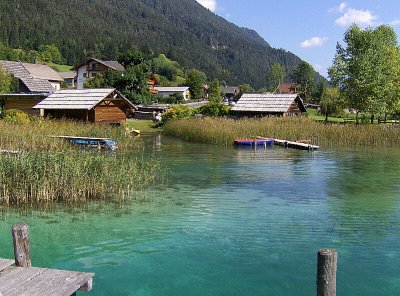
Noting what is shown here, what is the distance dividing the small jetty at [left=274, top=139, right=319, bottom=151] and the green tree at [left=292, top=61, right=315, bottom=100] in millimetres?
63938

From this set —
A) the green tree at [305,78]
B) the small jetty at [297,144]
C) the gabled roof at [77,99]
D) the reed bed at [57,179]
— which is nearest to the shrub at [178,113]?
the gabled roof at [77,99]

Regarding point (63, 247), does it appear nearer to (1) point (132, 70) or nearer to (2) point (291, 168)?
(2) point (291, 168)

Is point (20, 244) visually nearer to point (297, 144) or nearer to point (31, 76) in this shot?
point (297, 144)

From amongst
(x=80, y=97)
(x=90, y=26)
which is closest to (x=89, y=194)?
(x=80, y=97)

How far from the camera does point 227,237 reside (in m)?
11.9

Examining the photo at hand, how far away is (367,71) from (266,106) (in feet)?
32.0

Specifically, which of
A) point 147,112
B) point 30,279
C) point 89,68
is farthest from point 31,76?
point 30,279

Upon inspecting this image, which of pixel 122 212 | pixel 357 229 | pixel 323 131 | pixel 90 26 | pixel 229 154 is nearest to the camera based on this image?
pixel 357 229

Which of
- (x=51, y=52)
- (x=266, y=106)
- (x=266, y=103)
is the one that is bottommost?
(x=266, y=106)

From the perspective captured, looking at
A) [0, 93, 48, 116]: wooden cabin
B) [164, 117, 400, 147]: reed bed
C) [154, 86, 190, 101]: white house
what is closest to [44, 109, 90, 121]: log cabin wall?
[0, 93, 48, 116]: wooden cabin

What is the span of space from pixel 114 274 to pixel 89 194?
592 centimetres

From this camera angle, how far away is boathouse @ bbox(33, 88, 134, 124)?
121 feet

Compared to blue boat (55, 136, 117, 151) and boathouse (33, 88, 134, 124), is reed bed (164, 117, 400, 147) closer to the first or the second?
boathouse (33, 88, 134, 124)

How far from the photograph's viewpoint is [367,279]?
9.54m
